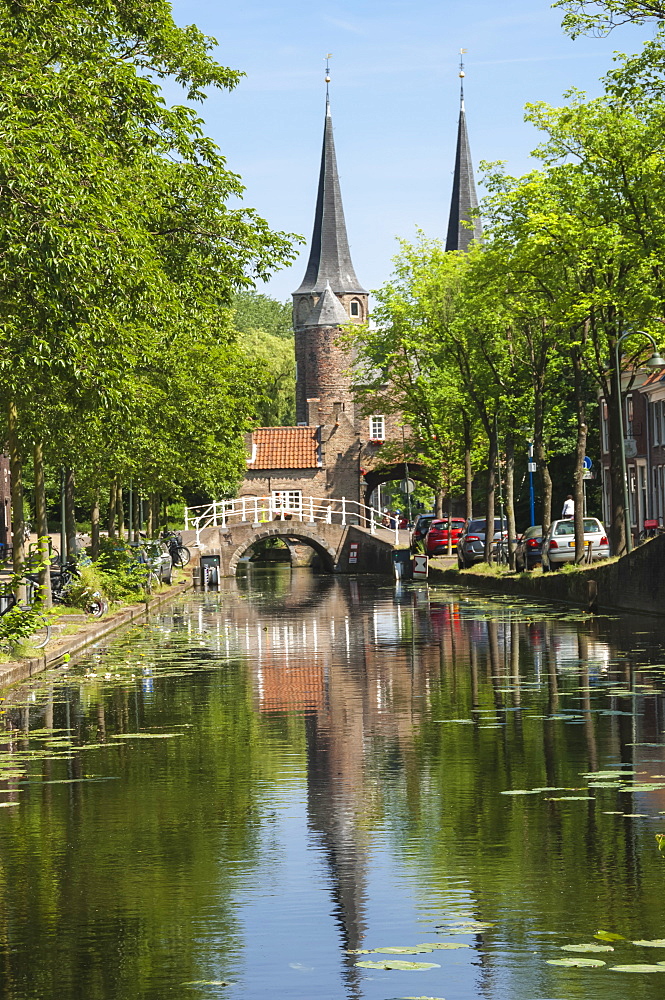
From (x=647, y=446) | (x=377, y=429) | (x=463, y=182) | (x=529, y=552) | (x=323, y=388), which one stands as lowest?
(x=529, y=552)

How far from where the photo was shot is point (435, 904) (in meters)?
6.95

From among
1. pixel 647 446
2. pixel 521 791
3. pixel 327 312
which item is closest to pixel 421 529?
pixel 647 446

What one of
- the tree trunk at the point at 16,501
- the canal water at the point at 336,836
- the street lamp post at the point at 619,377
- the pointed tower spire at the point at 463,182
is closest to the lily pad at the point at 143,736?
the canal water at the point at 336,836

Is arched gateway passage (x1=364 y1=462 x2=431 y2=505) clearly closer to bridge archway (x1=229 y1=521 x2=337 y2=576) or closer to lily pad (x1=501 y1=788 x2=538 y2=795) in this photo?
bridge archway (x1=229 y1=521 x2=337 y2=576)

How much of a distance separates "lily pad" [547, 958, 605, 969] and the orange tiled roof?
338 ft

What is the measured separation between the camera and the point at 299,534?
87375 millimetres

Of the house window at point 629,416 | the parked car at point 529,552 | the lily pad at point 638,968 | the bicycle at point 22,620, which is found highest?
the house window at point 629,416

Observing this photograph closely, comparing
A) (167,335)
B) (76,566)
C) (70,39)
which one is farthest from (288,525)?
(70,39)

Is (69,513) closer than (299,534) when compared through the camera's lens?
Yes

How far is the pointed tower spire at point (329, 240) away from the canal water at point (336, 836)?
103 m

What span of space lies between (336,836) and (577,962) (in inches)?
118

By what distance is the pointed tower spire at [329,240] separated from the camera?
118 meters

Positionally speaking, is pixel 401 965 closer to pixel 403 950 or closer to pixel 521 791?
pixel 403 950

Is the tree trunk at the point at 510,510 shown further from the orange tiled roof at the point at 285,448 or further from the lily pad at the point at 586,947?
the orange tiled roof at the point at 285,448
